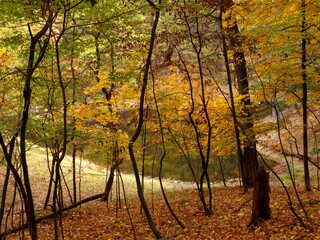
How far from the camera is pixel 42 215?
33.1 feet

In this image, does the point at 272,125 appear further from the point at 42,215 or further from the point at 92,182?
the point at 92,182

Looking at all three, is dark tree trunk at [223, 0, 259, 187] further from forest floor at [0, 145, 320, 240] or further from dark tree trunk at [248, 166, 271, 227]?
dark tree trunk at [248, 166, 271, 227]

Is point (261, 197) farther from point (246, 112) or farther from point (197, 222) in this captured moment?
point (246, 112)

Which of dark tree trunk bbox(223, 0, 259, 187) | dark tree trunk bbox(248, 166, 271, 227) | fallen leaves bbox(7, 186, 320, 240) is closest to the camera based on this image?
fallen leaves bbox(7, 186, 320, 240)

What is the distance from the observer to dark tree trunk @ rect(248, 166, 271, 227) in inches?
211

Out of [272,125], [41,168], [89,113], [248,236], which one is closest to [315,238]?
[248,236]

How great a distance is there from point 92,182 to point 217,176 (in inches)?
364

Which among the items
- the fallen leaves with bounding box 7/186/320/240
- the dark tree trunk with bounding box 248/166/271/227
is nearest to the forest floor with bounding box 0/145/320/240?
the fallen leaves with bounding box 7/186/320/240

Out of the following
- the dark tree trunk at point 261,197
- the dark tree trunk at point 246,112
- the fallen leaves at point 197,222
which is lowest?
the fallen leaves at point 197,222

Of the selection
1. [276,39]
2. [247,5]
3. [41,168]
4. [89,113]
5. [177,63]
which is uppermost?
[247,5]

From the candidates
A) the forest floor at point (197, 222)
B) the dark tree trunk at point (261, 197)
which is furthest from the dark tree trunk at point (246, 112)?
the dark tree trunk at point (261, 197)

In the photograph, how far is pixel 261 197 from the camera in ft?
17.6

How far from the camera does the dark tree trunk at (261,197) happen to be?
5.37 meters

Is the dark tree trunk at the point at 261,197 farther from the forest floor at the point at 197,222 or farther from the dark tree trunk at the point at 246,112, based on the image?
the dark tree trunk at the point at 246,112
